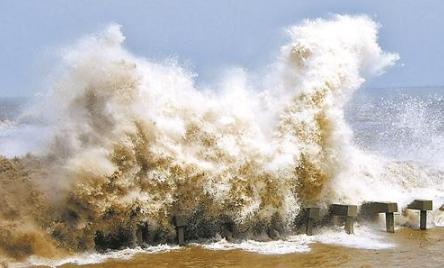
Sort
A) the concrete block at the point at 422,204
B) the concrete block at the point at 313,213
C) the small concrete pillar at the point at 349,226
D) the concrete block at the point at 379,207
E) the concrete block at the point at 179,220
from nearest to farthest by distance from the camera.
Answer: the concrete block at the point at 179,220
the concrete block at the point at 313,213
the small concrete pillar at the point at 349,226
the concrete block at the point at 379,207
the concrete block at the point at 422,204

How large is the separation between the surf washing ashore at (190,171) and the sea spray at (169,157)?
3 cm

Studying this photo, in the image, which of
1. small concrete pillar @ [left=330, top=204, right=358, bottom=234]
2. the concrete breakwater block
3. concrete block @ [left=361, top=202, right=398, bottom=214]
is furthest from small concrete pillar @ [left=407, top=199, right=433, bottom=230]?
small concrete pillar @ [left=330, top=204, right=358, bottom=234]

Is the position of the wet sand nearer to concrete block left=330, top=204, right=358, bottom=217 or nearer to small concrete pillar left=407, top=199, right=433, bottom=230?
concrete block left=330, top=204, right=358, bottom=217

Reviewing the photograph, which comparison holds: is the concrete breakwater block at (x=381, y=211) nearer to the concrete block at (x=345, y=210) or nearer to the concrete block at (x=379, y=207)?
the concrete block at (x=379, y=207)

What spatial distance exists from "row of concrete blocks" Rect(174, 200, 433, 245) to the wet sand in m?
0.59

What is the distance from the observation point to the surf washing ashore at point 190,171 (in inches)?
486

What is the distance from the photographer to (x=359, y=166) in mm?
17828

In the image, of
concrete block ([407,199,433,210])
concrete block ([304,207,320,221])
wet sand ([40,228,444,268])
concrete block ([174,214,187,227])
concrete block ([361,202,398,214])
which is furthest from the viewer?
concrete block ([407,199,433,210])

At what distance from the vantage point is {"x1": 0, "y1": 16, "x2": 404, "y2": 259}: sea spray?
12.5m

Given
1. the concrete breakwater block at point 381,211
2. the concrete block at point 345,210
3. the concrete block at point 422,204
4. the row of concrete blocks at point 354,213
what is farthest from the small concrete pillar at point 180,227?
the concrete block at point 422,204

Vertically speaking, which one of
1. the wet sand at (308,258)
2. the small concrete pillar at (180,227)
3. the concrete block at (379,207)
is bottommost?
the wet sand at (308,258)

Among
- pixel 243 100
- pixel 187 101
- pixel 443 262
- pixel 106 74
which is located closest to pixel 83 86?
pixel 106 74

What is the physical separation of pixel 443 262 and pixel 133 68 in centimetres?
698

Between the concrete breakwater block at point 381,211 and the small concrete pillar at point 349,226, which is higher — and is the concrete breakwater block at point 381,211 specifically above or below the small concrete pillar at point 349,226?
above
